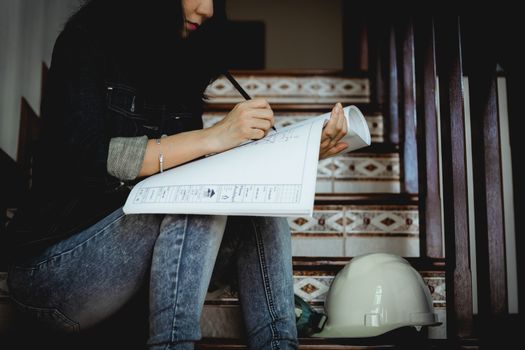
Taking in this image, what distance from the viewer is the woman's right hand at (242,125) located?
A: 0.93 meters

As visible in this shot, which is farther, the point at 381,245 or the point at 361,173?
the point at 361,173

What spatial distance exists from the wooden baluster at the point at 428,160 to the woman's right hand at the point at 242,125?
0.76 metres

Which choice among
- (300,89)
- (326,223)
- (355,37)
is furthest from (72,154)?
(355,37)

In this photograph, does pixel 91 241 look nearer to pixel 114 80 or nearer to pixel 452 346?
pixel 114 80

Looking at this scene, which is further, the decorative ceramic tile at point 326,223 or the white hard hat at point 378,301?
the decorative ceramic tile at point 326,223

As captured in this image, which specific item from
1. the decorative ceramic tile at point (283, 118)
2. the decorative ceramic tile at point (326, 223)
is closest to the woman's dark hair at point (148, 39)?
the decorative ceramic tile at point (326, 223)

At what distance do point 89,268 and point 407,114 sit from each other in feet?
4.24

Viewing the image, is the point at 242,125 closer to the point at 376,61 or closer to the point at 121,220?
the point at 121,220

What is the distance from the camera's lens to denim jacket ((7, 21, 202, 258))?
0.93 m

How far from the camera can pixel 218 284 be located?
3.75 ft

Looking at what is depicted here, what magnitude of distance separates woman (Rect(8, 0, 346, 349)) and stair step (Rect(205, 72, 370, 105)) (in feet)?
4.36

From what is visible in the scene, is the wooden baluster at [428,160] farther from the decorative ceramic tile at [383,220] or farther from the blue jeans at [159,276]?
the blue jeans at [159,276]

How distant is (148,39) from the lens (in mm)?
1089

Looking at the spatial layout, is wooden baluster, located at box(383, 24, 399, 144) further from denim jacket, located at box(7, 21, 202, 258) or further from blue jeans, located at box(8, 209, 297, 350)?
denim jacket, located at box(7, 21, 202, 258)
